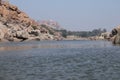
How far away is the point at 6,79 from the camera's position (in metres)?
27.7

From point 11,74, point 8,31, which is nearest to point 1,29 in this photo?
point 8,31

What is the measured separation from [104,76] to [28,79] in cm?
669

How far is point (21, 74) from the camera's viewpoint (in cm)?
3050

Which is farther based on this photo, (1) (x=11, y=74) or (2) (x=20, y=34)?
(2) (x=20, y=34)

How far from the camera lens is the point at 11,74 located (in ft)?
101

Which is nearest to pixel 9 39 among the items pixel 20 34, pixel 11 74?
pixel 20 34

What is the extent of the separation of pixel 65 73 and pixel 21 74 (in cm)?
419

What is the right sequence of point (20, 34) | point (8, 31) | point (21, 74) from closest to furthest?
point (21, 74), point (20, 34), point (8, 31)

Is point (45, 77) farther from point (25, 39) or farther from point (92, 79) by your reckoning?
point (25, 39)

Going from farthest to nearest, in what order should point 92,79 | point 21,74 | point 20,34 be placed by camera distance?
point 20,34 → point 21,74 → point 92,79

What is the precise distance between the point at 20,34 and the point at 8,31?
1623cm

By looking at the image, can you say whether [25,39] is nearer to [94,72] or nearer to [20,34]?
[20,34]

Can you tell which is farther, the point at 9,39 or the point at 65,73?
the point at 9,39

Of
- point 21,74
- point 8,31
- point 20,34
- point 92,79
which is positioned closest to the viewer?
point 92,79
